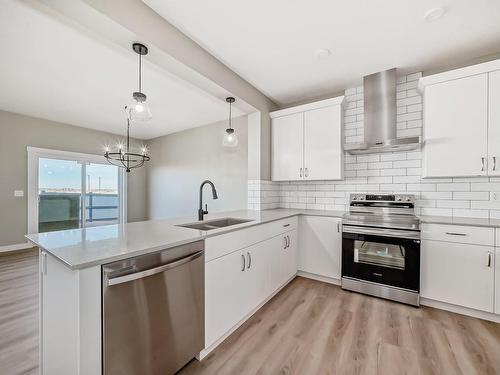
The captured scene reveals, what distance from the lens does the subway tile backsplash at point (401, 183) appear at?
7.70 feet

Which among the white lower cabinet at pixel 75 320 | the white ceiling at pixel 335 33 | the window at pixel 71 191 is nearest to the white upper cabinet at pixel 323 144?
the white ceiling at pixel 335 33

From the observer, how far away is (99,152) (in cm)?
529

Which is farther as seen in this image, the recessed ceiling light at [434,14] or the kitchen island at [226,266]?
the recessed ceiling light at [434,14]

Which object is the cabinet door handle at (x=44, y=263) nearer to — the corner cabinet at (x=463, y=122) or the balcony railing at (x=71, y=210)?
the corner cabinet at (x=463, y=122)

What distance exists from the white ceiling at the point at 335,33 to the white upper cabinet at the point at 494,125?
42 centimetres

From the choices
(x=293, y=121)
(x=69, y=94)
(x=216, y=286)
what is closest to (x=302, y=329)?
(x=216, y=286)

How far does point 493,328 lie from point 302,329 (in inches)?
64.7

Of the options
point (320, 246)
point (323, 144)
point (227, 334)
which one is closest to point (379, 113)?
point (323, 144)

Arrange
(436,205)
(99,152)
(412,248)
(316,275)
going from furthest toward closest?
1. (99,152)
2. (316,275)
3. (436,205)
4. (412,248)

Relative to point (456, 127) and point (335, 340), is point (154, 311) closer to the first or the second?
point (335, 340)

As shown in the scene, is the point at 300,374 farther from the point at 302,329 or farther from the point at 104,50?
the point at 104,50

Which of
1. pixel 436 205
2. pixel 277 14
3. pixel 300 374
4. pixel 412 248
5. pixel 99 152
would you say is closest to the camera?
pixel 300 374

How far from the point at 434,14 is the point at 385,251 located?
2155mm

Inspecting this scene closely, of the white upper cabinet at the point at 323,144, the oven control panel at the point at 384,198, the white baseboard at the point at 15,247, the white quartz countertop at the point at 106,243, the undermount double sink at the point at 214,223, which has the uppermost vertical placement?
the white upper cabinet at the point at 323,144
